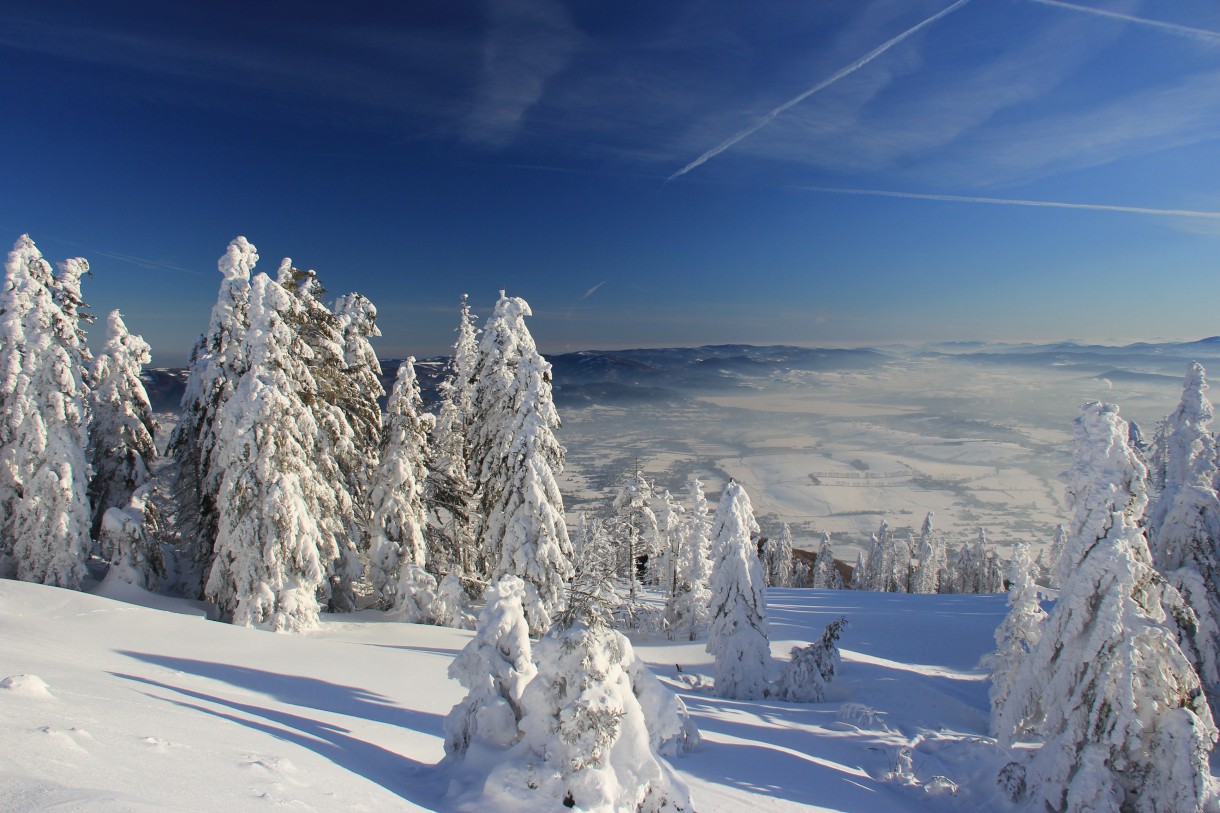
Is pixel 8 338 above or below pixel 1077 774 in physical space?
above

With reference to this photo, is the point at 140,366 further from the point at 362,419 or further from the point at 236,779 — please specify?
the point at 236,779

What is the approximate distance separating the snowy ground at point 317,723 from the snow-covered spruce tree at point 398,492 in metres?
2.15

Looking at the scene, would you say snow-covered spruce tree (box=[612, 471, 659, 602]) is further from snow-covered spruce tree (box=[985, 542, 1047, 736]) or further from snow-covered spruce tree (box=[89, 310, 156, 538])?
snow-covered spruce tree (box=[89, 310, 156, 538])

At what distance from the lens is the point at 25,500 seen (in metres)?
19.8

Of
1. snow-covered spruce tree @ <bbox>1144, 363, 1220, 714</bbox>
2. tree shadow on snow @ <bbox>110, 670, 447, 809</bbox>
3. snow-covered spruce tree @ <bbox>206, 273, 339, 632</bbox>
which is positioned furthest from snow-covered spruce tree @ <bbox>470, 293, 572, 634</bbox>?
snow-covered spruce tree @ <bbox>1144, 363, 1220, 714</bbox>

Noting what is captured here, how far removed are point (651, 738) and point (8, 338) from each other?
2403cm

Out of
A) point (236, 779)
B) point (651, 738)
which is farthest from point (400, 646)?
point (236, 779)

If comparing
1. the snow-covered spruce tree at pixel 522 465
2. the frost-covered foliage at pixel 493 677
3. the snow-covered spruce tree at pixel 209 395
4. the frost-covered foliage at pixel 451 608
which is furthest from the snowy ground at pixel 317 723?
the snow-covered spruce tree at pixel 522 465

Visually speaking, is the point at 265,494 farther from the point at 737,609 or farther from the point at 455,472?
the point at 737,609

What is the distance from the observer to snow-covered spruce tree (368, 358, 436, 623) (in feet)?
82.0

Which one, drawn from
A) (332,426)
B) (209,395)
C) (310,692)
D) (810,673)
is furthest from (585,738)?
(209,395)

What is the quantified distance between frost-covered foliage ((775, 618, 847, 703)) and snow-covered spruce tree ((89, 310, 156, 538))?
86.3 ft

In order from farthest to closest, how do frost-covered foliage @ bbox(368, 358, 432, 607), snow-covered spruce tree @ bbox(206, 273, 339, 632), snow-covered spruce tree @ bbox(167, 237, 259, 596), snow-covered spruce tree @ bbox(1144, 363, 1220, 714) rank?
frost-covered foliage @ bbox(368, 358, 432, 607) < snow-covered spruce tree @ bbox(167, 237, 259, 596) < snow-covered spruce tree @ bbox(206, 273, 339, 632) < snow-covered spruce tree @ bbox(1144, 363, 1220, 714)

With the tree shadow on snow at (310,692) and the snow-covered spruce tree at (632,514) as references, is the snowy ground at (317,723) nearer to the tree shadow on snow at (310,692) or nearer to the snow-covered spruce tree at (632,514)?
the tree shadow on snow at (310,692)
